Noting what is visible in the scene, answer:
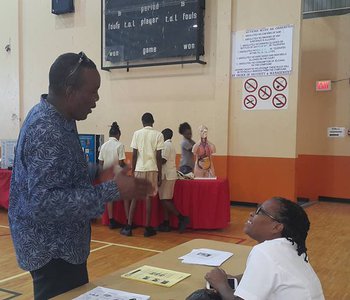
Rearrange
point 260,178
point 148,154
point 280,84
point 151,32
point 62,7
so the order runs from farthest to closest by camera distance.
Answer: point 62,7
point 151,32
point 260,178
point 280,84
point 148,154

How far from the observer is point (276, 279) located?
4.44 ft

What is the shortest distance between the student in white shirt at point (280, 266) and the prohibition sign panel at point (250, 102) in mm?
5965

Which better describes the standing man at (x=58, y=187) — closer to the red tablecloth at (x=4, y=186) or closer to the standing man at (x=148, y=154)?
the standing man at (x=148, y=154)

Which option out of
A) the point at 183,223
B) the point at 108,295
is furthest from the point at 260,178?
the point at 108,295

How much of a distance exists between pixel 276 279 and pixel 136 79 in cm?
743

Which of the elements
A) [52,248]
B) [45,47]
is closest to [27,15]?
[45,47]

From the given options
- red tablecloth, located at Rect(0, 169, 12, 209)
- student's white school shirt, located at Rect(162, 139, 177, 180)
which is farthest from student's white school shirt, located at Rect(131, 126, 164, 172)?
A: red tablecloth, located at Rect(0, 169, 12, 209)

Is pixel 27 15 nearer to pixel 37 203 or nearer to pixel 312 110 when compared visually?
pixel 312 110

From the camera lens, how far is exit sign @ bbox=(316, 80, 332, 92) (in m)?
8.42

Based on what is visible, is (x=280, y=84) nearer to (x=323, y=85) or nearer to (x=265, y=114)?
(x=265, y=114)

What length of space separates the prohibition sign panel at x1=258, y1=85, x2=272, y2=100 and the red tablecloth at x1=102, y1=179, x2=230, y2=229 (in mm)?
2365

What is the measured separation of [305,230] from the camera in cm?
156

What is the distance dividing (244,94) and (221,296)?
621cm

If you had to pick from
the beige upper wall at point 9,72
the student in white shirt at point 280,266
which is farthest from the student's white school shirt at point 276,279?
the beige upper wall at point 9,72
